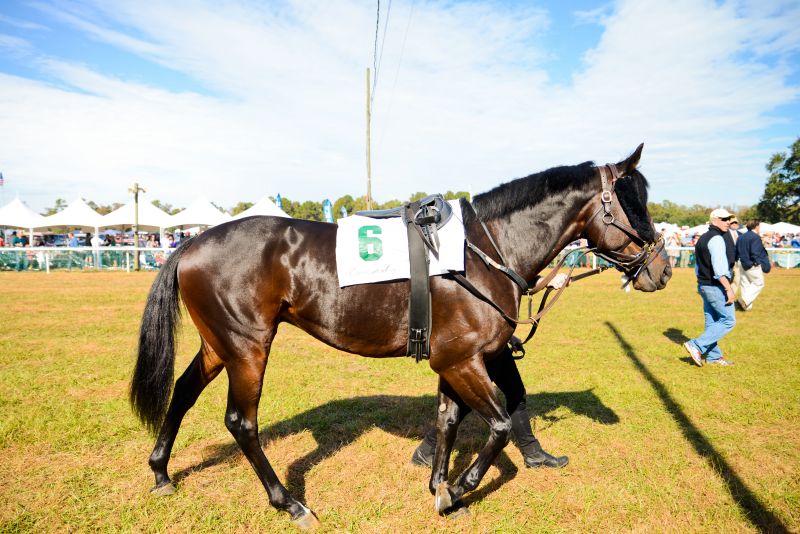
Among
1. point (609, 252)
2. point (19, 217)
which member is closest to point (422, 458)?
point (609, 252)

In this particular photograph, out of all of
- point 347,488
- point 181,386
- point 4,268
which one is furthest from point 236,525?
point 4,268

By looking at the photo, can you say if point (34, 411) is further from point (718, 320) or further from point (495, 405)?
point (718, 320)

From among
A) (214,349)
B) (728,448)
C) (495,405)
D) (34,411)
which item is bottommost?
(728,448)

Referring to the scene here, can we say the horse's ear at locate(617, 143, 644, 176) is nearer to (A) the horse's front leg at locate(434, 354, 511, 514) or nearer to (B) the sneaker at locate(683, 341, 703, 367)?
(A) the horse's front leg at locate(434, 354, 511, 514)

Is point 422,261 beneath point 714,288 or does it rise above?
above

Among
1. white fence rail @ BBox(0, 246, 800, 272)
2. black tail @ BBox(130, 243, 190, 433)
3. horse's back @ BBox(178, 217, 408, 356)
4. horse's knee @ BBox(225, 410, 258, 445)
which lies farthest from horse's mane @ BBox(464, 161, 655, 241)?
white fence rail @ BBox(0, 246, 800, 272)

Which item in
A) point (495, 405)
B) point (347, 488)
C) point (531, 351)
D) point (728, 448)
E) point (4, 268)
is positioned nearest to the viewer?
point (495, 405)

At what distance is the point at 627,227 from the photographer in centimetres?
352

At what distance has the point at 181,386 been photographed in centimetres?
401

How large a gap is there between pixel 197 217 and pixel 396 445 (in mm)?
29931

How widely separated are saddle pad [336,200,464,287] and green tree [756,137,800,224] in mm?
64580

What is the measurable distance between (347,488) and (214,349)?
1544 millimetres

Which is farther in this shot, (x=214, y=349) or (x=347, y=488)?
(x=347, y=488)

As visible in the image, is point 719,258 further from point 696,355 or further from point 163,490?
point 163,490
